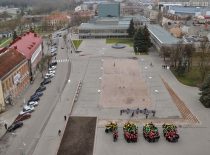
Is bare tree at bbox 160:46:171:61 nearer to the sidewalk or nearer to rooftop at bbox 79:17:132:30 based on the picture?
the sidewalk

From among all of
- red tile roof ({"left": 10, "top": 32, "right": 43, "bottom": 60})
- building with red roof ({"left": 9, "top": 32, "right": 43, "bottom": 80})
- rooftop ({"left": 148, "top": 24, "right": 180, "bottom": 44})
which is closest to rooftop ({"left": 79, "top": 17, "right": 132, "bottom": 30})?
rooftop ({"left": 148, "top": 24, "right": 180, "bottom": 44})

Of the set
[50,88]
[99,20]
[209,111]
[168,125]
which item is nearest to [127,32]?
[99,20]

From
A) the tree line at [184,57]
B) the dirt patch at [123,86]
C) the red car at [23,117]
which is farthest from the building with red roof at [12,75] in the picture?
the tree line at [184,57]

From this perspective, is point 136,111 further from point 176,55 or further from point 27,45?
point 27,45

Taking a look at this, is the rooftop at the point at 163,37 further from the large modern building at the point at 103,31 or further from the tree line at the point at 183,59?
the large modern building at the point at 103,31

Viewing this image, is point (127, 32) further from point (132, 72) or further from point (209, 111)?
Answer: point (209, 111)
